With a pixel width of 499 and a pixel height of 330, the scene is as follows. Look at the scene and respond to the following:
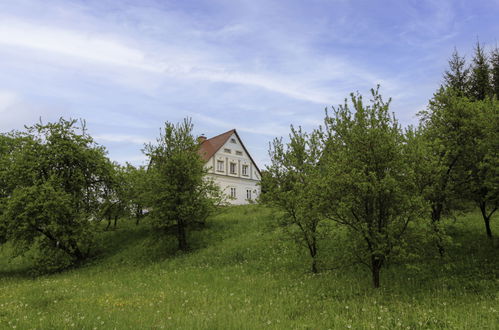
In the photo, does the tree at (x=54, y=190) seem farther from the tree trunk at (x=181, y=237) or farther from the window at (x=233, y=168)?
the window at (x=233, y=168)

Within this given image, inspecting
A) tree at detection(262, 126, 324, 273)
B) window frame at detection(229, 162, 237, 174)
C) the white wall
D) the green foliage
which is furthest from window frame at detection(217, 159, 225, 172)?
tree at detection(262, 126, 324, 273)

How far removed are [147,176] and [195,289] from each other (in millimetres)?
13768

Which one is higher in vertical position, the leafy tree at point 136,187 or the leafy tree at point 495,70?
the leafy tree at point 495,70

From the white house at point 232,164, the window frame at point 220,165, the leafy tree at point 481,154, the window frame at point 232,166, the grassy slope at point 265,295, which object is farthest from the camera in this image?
the window frame at point 232,166

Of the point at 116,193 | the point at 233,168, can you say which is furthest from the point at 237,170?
the point at 116,193

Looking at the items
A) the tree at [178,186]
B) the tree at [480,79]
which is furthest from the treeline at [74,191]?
the tree at [480,79]

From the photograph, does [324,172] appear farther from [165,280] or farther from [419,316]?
[165,280]

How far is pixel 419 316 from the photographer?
10180 mm

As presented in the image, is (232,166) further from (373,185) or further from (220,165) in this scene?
(373,185)

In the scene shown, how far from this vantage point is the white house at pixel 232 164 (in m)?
59.9

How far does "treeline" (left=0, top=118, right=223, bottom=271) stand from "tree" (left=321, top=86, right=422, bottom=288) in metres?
14.9

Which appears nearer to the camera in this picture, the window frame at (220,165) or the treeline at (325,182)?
the treeline at (325,182)

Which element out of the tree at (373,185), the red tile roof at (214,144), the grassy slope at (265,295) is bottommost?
the grassy slope at (265,295)

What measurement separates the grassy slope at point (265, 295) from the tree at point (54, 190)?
11.6 ft
